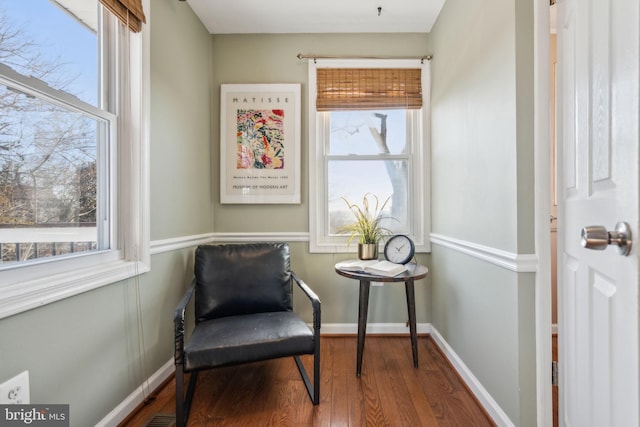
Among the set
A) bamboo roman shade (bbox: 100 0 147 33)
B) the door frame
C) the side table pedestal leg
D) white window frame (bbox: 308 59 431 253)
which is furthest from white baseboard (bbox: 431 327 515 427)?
bamboo roman shade (bbox: 100 0 147 33)

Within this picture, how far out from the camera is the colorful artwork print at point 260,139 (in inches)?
99.5

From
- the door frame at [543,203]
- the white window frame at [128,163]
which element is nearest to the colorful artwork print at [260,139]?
the white window frame at [128,163]

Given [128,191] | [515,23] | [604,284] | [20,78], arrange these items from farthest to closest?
1. [128,191]
2. [515,23]
3. [20,78]
4. [604,284]

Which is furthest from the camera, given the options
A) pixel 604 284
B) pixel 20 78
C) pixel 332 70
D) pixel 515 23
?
pixel 332 70

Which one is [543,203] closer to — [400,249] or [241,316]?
[400,249]

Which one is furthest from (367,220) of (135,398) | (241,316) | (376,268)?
(135,398)

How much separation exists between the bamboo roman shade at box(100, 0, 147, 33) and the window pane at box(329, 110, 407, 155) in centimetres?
143

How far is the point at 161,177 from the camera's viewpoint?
185 cm

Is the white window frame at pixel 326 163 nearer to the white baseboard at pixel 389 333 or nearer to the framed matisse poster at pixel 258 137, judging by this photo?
the framed matisse poster at pixel 258 137

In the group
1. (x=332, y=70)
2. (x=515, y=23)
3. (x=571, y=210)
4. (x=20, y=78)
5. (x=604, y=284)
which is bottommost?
(x=604, y=284)

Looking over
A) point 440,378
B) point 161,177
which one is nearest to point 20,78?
point 161,177

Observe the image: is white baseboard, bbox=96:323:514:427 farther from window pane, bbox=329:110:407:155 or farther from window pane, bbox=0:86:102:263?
window pane, bbox=329:110:407:155

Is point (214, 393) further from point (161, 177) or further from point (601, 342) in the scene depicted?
point (601, 342)

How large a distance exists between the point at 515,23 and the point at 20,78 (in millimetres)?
1936
